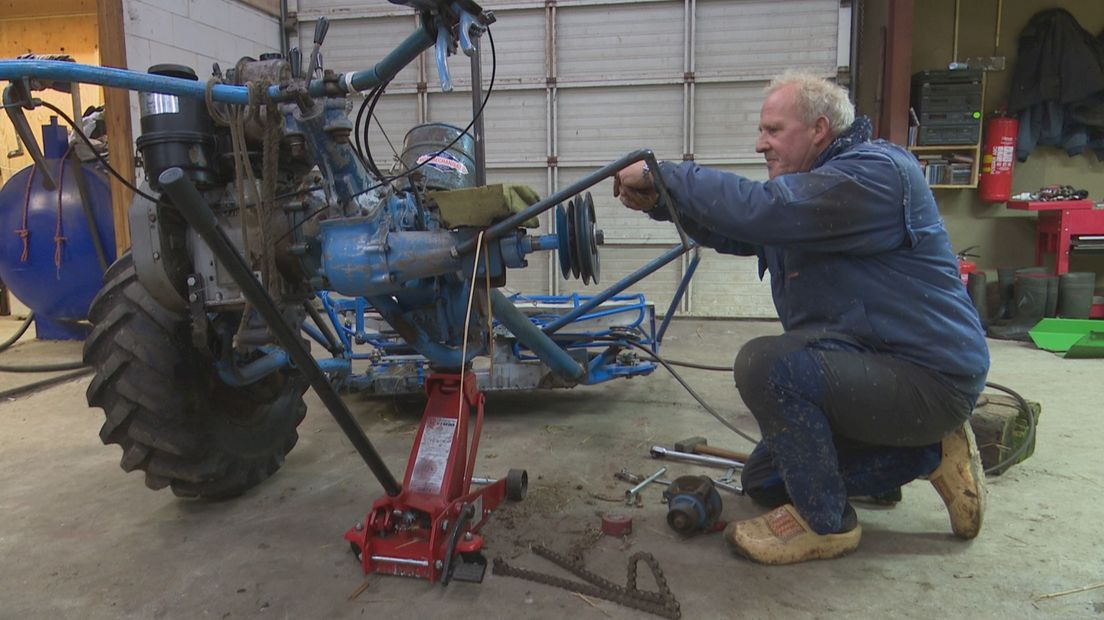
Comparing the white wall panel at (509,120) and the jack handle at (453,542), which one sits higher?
the white wall panel at (509,120)

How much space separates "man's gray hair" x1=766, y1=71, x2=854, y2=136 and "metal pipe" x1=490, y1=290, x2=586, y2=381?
1.04 meters

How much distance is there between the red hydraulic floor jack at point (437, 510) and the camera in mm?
1799

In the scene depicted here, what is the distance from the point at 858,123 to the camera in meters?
1.98

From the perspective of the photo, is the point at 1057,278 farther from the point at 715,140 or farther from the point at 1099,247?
the point at 715,140

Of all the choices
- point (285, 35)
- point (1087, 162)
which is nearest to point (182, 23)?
point (285, 35)

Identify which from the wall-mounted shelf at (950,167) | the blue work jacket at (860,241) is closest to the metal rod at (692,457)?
the blue work jacket at (860,241)

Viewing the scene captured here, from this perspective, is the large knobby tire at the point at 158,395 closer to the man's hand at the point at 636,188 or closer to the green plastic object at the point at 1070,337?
the man's hand at the point at 636,188

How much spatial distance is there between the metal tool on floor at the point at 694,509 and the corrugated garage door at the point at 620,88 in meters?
4.78

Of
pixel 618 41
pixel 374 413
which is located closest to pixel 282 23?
pixel 618 41

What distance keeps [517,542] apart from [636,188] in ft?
3.43

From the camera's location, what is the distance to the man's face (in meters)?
1.97

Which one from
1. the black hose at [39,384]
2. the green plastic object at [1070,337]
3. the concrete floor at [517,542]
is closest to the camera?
the concrete floor at [517,542]

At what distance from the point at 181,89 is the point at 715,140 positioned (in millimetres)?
5745

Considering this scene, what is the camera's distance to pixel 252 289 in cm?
151
